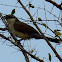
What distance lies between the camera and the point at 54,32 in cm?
222

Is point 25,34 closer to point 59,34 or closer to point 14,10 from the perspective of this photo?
point 14,10

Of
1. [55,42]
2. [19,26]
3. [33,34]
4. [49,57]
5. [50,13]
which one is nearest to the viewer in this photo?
[49,57]

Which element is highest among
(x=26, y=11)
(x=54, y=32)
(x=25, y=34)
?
(x=26, y=11)

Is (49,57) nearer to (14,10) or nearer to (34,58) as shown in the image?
(34,58)

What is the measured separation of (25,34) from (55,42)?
0.74 metres

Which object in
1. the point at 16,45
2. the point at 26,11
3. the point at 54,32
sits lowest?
the point at 16,45

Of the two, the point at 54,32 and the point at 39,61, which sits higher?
the point at 54,32

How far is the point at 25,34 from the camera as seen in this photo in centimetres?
313

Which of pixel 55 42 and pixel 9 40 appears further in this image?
pixel 55 42

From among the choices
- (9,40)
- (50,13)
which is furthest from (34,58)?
(50,13)

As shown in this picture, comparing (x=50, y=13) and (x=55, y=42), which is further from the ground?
(x=50, y=13)

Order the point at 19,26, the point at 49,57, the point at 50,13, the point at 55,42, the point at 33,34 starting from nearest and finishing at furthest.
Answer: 1. the point at 49,57
2. the point at 50,13
3. the point at 55,42
4. the point at 33,34
5. the point at 19,26

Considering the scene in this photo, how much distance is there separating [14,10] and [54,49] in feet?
2.59

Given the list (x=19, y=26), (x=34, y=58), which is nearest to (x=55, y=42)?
(x=34, y=58)
